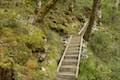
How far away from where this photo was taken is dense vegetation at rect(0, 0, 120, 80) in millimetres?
12094

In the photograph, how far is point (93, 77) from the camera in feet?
51.8

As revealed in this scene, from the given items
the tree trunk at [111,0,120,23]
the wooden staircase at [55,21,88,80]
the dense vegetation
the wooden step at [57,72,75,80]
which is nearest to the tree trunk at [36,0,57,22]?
the dense vegetation

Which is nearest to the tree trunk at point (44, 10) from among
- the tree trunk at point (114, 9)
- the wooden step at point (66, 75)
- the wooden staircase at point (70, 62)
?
the wooden staircase at point (70, 62)

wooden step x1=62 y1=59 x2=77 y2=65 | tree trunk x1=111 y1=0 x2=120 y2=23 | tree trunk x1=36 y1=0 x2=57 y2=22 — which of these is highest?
tree trunk x1=36 y1=0 x2=57 y2=22

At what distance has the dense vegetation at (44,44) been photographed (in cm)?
1209

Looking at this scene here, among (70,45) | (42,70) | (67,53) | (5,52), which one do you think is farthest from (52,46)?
(5,52)

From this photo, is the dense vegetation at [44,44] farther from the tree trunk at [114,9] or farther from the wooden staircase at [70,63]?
the tree trunk at [114,9]

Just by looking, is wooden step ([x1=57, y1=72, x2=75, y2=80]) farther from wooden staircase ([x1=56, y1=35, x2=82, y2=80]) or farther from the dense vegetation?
the dense vegetation

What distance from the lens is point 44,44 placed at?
14.5m

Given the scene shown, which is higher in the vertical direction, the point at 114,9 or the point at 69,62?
the point at 69,62

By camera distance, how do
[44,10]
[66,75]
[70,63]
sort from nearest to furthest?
[66,75], [44,10], [70,63]

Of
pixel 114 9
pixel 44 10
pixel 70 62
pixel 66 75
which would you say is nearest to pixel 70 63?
pixel 70 62

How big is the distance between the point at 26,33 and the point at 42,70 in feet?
7.25

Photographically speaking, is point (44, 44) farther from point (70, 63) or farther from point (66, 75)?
point (70, 63)
